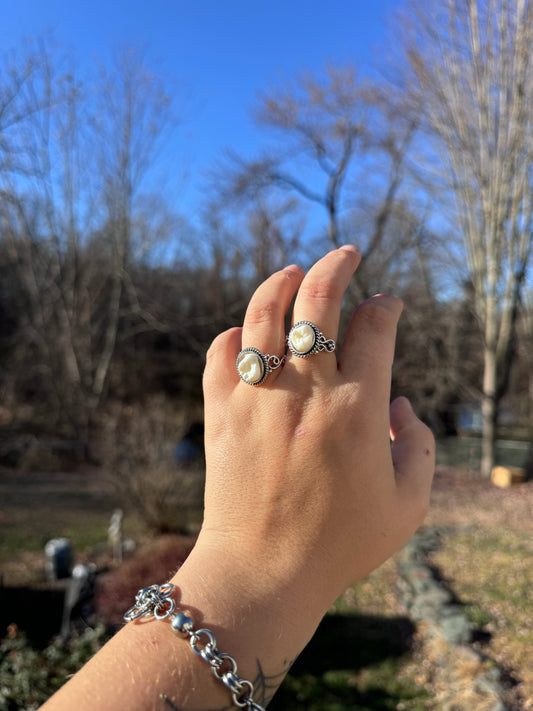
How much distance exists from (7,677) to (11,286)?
59.4 feet

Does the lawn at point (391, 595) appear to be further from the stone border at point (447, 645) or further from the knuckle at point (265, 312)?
the knuckle at point (265, 312)

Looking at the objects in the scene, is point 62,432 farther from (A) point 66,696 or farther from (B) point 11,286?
(A) point 66,696

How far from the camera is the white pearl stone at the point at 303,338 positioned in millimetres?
995

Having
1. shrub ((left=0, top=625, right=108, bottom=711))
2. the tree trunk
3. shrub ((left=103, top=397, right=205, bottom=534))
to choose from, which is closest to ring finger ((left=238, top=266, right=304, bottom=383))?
shrub ((left=0, top=625, right=108, bottom=711))

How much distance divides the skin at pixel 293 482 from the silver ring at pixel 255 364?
0.01 metres

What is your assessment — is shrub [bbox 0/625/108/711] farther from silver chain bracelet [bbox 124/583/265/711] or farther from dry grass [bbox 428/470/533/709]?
dry grass [bbox 428/470/533/709]

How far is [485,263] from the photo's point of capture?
40.6 ft

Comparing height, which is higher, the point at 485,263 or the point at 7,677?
the point at 485,263

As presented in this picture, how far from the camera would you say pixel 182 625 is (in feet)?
2.63

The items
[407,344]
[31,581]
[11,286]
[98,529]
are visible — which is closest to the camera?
[31,581]

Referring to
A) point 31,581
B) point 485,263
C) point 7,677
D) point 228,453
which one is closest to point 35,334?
point 31,581

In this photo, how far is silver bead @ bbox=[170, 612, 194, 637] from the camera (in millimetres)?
800

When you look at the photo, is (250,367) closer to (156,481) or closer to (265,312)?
(265,312)

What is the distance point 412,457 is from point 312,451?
0.27 meters
